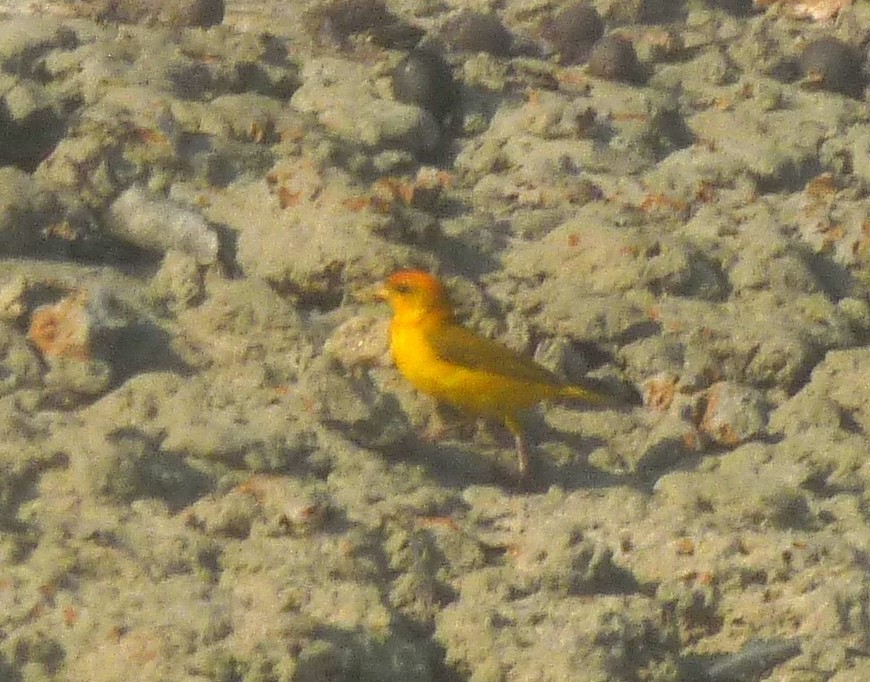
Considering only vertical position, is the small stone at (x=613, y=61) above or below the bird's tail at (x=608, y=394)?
above

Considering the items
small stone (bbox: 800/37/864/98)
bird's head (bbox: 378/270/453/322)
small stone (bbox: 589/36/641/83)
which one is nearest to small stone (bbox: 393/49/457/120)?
small stone (bbox: 589/36/641/83)

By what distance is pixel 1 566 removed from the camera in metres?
4.21

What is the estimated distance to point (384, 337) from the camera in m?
5.57

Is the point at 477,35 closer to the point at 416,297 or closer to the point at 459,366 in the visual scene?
the point at 416,297

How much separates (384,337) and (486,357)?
1.11 ft

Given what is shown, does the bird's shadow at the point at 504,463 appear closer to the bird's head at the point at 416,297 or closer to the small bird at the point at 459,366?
the small bird at the point at 459,366

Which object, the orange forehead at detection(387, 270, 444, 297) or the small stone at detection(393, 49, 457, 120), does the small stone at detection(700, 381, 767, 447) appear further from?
the small stone at detection(393, 49, 457, 120)

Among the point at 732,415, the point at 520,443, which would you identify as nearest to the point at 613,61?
the point at 732,415

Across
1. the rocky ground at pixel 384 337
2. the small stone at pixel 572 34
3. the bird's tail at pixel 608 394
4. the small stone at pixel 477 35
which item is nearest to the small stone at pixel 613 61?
the rocky ground at pixel 384 337

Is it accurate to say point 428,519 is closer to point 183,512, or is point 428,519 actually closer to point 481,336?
point 183,512

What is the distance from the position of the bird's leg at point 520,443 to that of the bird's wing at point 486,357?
15 cm

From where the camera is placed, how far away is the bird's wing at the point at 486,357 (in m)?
5.38

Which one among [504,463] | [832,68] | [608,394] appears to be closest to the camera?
[504,463]

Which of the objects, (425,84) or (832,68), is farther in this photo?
(832,68)
